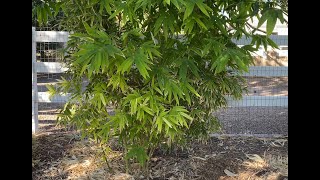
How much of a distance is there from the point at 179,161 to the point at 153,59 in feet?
4.44

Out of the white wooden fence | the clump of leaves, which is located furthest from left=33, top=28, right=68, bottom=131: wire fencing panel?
the clump of leaves

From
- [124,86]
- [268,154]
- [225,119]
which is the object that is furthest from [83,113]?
[225,119]

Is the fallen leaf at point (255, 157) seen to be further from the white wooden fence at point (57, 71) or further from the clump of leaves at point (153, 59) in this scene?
the clump of leaves at point (153, 59)

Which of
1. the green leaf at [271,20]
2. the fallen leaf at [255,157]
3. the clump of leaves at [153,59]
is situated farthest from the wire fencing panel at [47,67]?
Answer: the green leaf at [271,20]

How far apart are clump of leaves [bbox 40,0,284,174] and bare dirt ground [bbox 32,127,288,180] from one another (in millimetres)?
460

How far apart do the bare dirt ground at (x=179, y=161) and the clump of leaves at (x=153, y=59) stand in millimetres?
460

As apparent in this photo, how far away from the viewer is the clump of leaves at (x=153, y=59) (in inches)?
75.8

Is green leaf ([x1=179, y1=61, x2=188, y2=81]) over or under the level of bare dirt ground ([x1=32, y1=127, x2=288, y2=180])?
over

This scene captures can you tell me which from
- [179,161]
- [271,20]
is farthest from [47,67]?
[271,20]

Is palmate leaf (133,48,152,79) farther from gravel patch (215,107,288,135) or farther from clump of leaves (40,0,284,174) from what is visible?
gravel patch (215,107,288,135)

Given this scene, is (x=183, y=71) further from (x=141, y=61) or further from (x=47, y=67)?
(x=47, y=67)

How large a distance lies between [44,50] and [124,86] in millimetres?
2361

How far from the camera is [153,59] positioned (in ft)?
7.36

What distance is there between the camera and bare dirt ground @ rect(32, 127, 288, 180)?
3109mm
